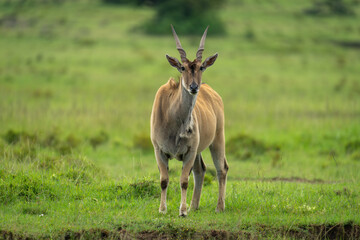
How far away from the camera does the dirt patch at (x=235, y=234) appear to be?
6223 mm

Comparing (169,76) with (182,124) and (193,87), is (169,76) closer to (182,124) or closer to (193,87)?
(182,124)

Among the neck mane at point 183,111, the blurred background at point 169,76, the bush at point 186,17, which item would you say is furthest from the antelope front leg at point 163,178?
the bush at point 186,17

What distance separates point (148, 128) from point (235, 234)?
27.6 feet

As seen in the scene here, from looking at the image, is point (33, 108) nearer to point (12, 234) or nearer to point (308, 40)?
point (12, 234)

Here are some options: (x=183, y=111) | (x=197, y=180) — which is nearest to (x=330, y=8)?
(x=197, y=180)

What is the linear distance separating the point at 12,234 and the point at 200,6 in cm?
3403

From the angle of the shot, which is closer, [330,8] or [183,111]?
[183,111]

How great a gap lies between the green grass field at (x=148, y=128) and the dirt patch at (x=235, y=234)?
0.02m

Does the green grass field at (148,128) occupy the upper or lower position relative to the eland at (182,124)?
lower

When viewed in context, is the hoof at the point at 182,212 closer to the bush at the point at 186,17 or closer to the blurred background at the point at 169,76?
the blurred background at the point at 169,76

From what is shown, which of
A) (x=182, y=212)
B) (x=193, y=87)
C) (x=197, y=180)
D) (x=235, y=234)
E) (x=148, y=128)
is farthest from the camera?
(x=148, y=128)

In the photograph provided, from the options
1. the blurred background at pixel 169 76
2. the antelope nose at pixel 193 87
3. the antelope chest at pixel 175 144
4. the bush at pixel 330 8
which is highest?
the bush at pixel 330 8

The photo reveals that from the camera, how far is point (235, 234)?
6.46 m

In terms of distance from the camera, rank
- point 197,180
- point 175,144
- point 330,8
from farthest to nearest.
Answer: point 330,8
point 197,180
point 175,144
